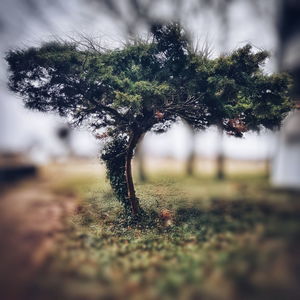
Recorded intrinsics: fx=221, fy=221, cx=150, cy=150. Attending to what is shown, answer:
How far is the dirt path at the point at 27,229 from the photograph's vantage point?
3.67 meters

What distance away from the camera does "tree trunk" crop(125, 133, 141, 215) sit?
543 centimetres

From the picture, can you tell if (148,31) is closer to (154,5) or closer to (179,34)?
(179,34)

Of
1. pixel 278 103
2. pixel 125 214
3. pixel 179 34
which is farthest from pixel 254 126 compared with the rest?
pixel 125 214

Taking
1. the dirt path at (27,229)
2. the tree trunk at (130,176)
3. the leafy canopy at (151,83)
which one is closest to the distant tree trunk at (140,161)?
the tree trunk at (130,176)

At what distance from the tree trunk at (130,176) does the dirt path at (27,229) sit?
1568mm

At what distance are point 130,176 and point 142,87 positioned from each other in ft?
7.07

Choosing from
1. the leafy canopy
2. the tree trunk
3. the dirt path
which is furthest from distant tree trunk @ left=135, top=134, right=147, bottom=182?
the dirt path

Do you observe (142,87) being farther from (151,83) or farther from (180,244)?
(180,244)

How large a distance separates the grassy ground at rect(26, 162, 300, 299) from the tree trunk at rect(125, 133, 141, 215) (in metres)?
0.19

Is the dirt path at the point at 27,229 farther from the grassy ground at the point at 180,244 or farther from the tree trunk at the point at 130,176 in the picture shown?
the tree trunk at the point at 130,176

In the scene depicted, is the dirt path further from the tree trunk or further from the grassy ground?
the tree trunk

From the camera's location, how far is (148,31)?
496cm

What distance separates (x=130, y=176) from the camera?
216 inches

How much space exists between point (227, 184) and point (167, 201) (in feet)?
8.59
